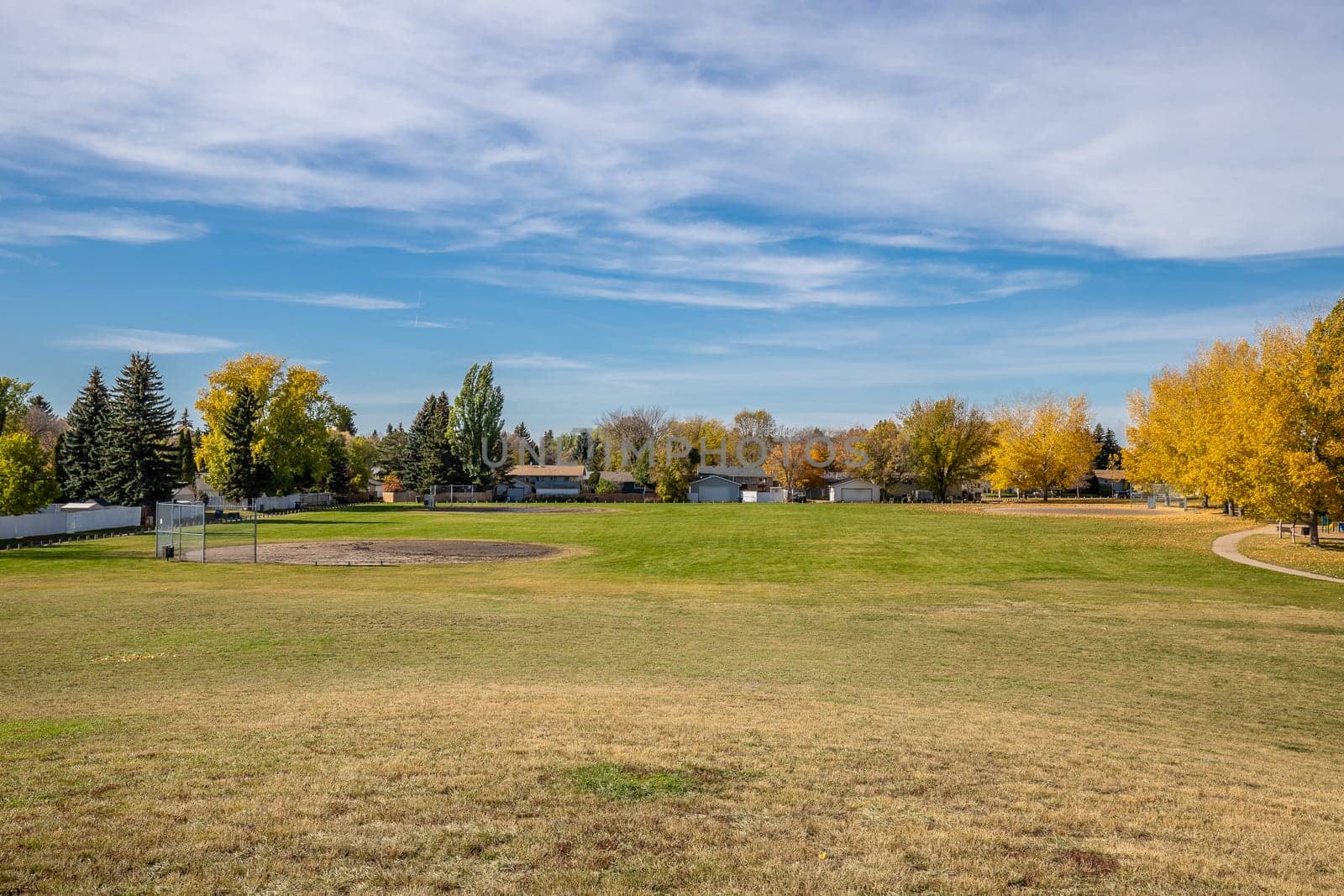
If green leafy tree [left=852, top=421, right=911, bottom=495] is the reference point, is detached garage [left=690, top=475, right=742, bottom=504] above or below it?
below

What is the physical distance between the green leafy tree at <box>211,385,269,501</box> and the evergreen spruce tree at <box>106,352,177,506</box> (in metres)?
9.60

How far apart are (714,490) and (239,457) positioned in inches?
2692

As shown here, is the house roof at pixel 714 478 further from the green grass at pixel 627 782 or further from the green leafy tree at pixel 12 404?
the green grass at pixel 627 782

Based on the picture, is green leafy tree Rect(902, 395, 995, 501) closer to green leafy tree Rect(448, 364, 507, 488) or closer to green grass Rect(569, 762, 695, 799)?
green leafy tree Rect(448, 364, 507, 488)

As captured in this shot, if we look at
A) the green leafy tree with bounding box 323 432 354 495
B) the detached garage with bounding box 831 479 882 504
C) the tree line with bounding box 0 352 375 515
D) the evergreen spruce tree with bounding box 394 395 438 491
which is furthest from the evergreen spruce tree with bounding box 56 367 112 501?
the detached garage with bounding box 831 479 882 504

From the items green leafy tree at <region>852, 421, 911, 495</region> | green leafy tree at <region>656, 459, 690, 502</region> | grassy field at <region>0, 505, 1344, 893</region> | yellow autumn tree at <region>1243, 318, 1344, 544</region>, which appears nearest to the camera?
grassy field at <region>0, 505, 1344, 893</region>

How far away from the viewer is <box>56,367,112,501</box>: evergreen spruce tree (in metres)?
70.4

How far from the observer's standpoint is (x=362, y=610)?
2347 cm

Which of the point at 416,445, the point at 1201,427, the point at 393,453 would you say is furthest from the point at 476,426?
the point at 1201,427

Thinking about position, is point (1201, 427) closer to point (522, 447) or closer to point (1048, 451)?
point (1048, 451)

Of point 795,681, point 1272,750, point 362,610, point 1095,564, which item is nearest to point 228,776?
point 795,681

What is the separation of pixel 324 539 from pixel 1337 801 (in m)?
53.5

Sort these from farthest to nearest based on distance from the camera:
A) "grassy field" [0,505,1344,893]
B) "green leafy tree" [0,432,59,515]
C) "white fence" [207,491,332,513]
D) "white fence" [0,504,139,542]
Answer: "white fence" [207,491,332,513] → "white fence" [0,504,139,542] → "green leafy tree" [0,432,59,515] → "grassy field" [0,505,1344,893]

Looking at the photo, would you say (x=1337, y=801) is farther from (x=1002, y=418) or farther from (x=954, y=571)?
(x=1002, y=418)
